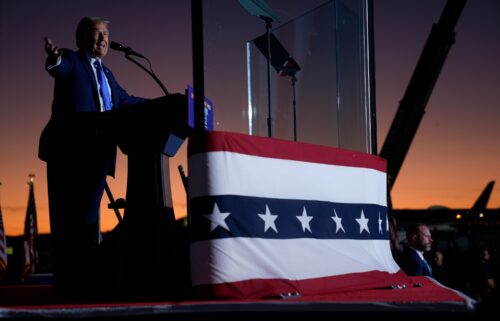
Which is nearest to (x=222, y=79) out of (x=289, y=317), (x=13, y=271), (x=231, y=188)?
(x=231, y=188)

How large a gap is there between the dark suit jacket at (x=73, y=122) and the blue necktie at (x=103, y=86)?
77 millimetres

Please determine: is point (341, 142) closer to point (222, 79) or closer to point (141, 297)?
point (222, 79)

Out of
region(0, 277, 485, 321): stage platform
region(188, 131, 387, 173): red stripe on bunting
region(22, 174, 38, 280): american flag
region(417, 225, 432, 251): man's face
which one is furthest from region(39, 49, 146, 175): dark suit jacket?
region(22, 174, 38, 280): american flag

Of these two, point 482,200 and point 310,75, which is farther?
point 482,200

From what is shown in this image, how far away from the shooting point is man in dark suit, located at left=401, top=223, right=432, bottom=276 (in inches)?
169

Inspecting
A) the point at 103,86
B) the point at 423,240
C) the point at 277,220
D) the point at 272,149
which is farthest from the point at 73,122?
the point at 423,240

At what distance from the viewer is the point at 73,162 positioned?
305 cm

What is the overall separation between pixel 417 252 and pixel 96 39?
278 cm

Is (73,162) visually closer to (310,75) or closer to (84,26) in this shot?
(84,26)

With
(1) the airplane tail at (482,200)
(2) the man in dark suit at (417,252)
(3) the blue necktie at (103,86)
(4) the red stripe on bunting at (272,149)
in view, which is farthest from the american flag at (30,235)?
(1) the airplane tail at (482,200)

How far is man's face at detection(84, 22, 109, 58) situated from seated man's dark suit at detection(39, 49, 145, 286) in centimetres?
14

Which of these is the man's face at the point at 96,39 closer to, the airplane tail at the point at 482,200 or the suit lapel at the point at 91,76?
the suit lapel at the point at 91,76

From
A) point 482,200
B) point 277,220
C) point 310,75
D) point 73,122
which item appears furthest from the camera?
point 482,200

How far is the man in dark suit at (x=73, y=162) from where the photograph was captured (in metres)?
3.00
